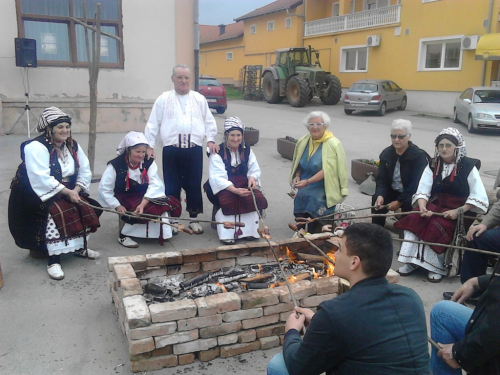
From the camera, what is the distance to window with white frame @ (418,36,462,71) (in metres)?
18.8

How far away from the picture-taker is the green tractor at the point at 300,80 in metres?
20.7

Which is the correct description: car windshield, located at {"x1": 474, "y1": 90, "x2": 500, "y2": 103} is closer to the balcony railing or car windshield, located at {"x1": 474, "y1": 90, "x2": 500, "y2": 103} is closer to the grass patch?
the balcony railing

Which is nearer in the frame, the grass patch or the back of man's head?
the back of man's head

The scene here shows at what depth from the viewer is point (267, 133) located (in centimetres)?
1330

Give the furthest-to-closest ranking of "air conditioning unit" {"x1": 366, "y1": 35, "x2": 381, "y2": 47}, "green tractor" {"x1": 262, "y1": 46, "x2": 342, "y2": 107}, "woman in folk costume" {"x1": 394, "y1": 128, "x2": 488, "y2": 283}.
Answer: "air conditioning unit" {"x1": 366, "y1": 35, "x2": 381, "y2": 47} < "green tractor" {"x1": 262, "y1": 46, "x2": 342, "y2": 107} < "woman in folk costume" {"x1": 394, "y1": 128, "x2": 488, "y2": 283}

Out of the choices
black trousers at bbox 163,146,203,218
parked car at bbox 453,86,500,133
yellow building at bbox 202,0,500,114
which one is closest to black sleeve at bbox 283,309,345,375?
black trousers at bbox 163,146,203,218

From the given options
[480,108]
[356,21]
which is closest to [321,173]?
[480,108]

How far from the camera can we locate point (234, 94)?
28.6m

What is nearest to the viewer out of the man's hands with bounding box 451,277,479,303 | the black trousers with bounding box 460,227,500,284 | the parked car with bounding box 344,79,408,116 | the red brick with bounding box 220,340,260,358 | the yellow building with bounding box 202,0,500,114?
the man's hands with bounding box 451,277,479,303

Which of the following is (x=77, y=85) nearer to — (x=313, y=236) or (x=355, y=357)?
(x=313, y=236)

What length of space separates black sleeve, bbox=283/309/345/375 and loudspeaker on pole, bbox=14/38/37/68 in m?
9.33

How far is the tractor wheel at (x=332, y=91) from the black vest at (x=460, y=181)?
17.2m

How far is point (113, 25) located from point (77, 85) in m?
1.56

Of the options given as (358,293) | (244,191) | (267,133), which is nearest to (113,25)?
(267,133)
